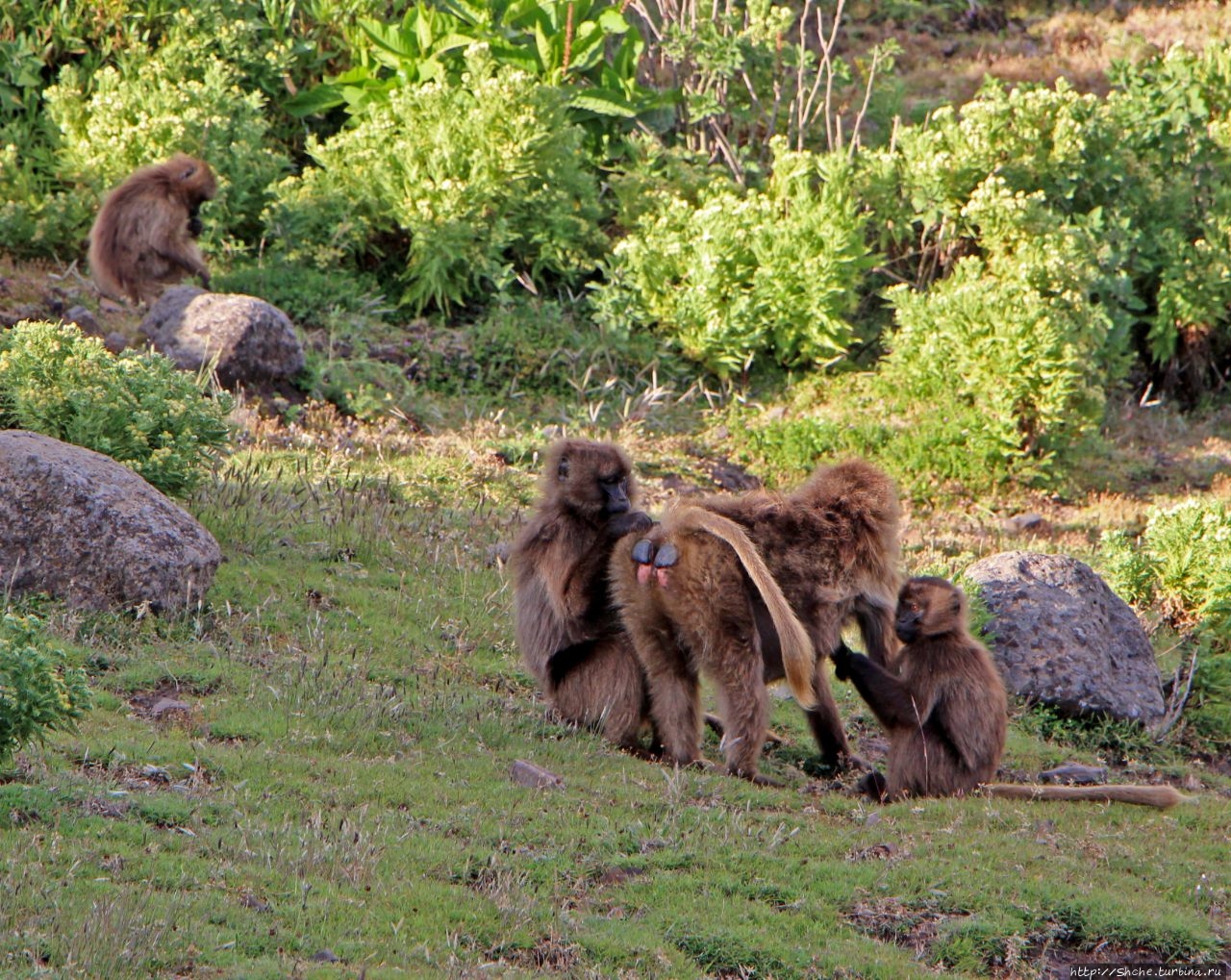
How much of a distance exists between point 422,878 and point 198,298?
9.16 metres

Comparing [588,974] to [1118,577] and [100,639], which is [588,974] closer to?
[100,639]

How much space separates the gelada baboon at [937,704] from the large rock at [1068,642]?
7.10ft

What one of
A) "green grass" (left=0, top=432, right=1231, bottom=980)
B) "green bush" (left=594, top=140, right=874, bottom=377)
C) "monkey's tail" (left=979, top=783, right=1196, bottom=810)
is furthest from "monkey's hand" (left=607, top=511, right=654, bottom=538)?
"green bush" (left=594, top=140, right=874, bottom=377)

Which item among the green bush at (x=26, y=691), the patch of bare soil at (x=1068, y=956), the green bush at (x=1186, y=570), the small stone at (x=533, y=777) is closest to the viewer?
the green bush at (x=26, y=691)

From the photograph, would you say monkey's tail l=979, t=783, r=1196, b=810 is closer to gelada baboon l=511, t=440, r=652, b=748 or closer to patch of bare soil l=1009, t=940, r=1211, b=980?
patch of bare soil l=1009, t=940, r=1211, b=980

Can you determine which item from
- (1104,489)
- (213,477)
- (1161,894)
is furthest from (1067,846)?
(1104,489)

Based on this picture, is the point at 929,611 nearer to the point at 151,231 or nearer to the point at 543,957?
the point at 543,957

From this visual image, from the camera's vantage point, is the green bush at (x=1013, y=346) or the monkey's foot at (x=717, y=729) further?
the green bush at (x=1013, y=346)

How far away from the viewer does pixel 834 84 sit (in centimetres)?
1967

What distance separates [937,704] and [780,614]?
3.70ft

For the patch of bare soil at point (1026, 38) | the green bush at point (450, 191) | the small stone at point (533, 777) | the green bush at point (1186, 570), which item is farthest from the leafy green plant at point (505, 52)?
the small stone at point (533, 777)

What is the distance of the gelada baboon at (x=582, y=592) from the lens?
8.33 m

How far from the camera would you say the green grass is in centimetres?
545

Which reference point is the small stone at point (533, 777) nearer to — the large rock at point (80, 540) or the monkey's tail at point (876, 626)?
the monkey's tail at point (876, 626)
